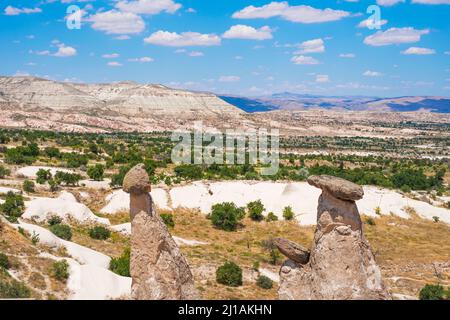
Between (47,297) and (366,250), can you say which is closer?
(366,250)

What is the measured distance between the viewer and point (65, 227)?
26828 millimetres

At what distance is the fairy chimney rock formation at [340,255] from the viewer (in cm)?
968

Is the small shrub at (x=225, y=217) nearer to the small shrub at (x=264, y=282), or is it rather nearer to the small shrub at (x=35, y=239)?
the small shrub at (x=264, y=282)

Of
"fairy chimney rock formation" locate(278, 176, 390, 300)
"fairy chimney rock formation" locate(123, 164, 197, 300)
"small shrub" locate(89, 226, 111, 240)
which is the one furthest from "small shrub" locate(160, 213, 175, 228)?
"fairy chimney rock formation" locate(278, 176, 390, 300)

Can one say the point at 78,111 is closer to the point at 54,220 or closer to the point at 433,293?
the point at 54,220

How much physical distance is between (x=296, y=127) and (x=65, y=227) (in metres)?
159

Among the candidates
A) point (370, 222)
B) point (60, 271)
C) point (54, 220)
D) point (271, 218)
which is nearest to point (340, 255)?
point (60, 271)

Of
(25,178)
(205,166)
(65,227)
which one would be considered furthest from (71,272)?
(205,166)

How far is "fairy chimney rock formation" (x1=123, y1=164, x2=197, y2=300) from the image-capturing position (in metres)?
10.2

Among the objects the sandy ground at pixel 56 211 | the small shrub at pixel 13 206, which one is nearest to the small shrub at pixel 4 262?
the small shrub at pixel 13 206

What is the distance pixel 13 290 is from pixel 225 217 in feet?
86.4

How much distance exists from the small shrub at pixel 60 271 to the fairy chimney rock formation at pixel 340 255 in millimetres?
9880

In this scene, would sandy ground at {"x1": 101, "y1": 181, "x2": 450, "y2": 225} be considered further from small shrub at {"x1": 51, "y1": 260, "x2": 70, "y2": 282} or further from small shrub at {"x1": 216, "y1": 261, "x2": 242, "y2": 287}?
small shrub at {"x1": 51, "y1": 260, "x2": 70, "y2": 282}

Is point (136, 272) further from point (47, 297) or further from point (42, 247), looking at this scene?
point (42, 247)
